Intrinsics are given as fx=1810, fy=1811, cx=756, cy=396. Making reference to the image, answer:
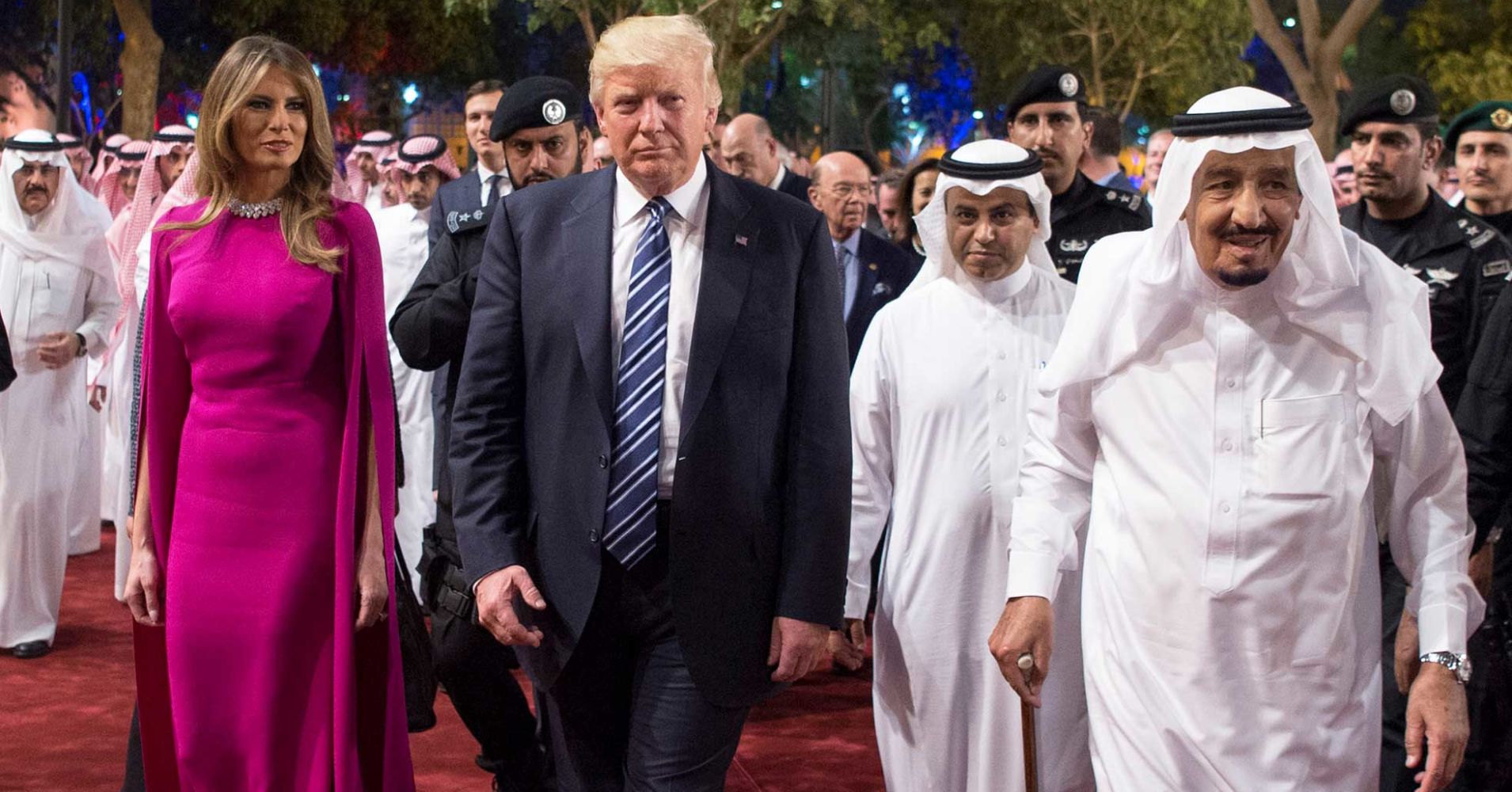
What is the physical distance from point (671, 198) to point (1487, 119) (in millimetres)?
4849

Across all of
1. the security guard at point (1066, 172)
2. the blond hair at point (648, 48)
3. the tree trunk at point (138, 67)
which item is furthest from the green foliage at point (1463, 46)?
the blond hair at point (648, 48)

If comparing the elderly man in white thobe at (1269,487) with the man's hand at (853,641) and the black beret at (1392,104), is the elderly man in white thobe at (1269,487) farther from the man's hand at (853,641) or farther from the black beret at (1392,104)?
the black beret at (1392,104)

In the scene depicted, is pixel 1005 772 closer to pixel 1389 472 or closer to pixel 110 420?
pixel 1389 472

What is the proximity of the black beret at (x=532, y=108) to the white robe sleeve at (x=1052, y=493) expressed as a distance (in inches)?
77.0

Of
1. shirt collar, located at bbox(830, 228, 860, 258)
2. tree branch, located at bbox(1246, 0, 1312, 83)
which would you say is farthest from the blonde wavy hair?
tree branch, located at bbox(1246, 0, 1312, 83)

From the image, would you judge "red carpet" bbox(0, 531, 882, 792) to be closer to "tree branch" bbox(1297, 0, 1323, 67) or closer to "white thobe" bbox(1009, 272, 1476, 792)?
"white thobe" bbox(1009, 272, 1476, 792)

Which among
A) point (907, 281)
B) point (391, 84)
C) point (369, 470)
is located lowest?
point (369, 470)

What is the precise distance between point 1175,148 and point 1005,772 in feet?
6.69

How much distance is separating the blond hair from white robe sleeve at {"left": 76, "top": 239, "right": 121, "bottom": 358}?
531cm

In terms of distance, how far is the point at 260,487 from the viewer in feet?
13.7

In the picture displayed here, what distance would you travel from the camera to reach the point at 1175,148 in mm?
3494

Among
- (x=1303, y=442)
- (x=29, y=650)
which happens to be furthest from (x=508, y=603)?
(x=29, y=650)

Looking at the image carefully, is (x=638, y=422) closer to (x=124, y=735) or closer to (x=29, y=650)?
(x=124, y=735)

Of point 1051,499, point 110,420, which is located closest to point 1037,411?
point 1051,499
